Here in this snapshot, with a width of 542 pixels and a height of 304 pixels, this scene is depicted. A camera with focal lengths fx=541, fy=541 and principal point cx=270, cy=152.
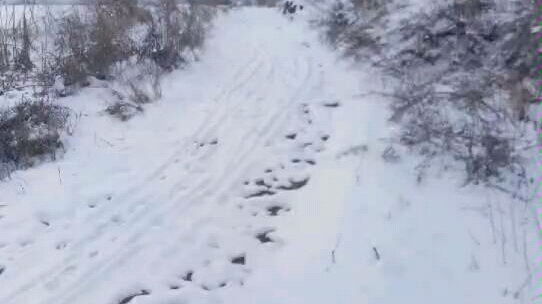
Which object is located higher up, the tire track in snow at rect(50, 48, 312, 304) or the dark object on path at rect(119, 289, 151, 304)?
the tire track in snow at rect(50, 48, 312, 304)

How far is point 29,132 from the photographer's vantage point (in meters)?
4.74

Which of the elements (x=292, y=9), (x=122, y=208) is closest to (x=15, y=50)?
(x=122, y=208)

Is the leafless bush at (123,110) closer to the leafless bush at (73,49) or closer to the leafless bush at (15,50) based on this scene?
A: the leafless bush at (73,49)

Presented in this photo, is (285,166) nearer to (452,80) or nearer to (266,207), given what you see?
(266,207)

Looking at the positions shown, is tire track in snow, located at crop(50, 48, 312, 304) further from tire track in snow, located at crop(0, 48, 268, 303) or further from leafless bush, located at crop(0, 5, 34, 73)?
leafless bush, located at crop(0, 5, 34, 73)

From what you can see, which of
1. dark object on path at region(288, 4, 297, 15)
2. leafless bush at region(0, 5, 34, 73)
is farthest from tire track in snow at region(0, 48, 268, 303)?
dark object on path at region(288, 4, 297, 15)

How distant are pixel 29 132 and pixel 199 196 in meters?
1.77

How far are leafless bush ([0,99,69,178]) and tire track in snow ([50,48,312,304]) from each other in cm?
144

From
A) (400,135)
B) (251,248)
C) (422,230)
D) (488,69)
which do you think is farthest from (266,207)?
(488,69)

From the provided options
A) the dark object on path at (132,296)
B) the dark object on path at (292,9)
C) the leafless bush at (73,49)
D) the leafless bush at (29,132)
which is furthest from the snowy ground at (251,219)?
the dark object on path at (292,9)

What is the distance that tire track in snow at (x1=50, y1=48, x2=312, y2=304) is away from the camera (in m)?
3.21

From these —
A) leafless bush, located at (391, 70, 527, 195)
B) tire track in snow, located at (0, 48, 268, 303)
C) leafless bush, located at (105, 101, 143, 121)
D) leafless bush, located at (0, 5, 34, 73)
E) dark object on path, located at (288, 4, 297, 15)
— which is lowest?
tire track in snow, located at (0, 48, 268, 303)

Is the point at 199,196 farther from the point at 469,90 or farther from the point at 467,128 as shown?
the point at 469,90

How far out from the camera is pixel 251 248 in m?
3.54
